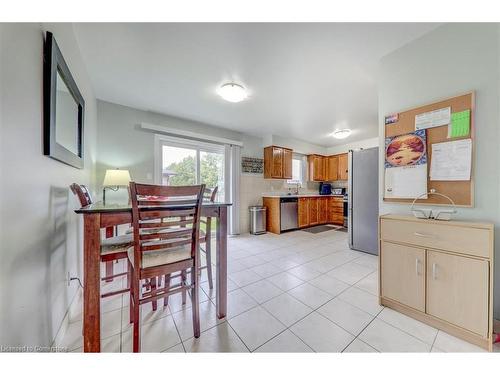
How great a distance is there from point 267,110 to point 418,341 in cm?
321

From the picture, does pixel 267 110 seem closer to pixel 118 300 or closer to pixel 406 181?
pixel 406 181

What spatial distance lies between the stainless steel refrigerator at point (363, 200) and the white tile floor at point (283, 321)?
2.53ft

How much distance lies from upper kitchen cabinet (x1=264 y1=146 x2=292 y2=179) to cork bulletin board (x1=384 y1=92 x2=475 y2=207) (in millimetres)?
3023

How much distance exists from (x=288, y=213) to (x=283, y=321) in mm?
3120

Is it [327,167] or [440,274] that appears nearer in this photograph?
[440,274]

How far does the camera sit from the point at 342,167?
554 centimetres

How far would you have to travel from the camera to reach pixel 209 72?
216cm

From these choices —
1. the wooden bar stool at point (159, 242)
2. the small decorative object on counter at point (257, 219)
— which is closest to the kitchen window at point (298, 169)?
the small decorative object on counter at point (257, 219)

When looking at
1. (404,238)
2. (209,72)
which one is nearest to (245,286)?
(404,238)

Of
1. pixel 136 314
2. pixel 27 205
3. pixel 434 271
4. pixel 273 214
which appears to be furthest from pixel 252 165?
pixel 27 205

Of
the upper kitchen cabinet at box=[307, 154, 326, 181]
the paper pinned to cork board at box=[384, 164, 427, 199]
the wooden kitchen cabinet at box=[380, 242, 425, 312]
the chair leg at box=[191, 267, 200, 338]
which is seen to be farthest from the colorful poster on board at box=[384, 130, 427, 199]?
the upper kitchen cabinet at box=[307, 154, 326, 181]

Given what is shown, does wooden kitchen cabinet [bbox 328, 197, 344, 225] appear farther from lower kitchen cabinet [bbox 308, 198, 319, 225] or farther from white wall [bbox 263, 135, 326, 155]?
white wall [bbox 263, 135, 326, 155]

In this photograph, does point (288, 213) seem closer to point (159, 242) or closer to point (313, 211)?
point (313, 211)

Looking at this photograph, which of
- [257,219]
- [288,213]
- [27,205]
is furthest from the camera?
[288,213]
